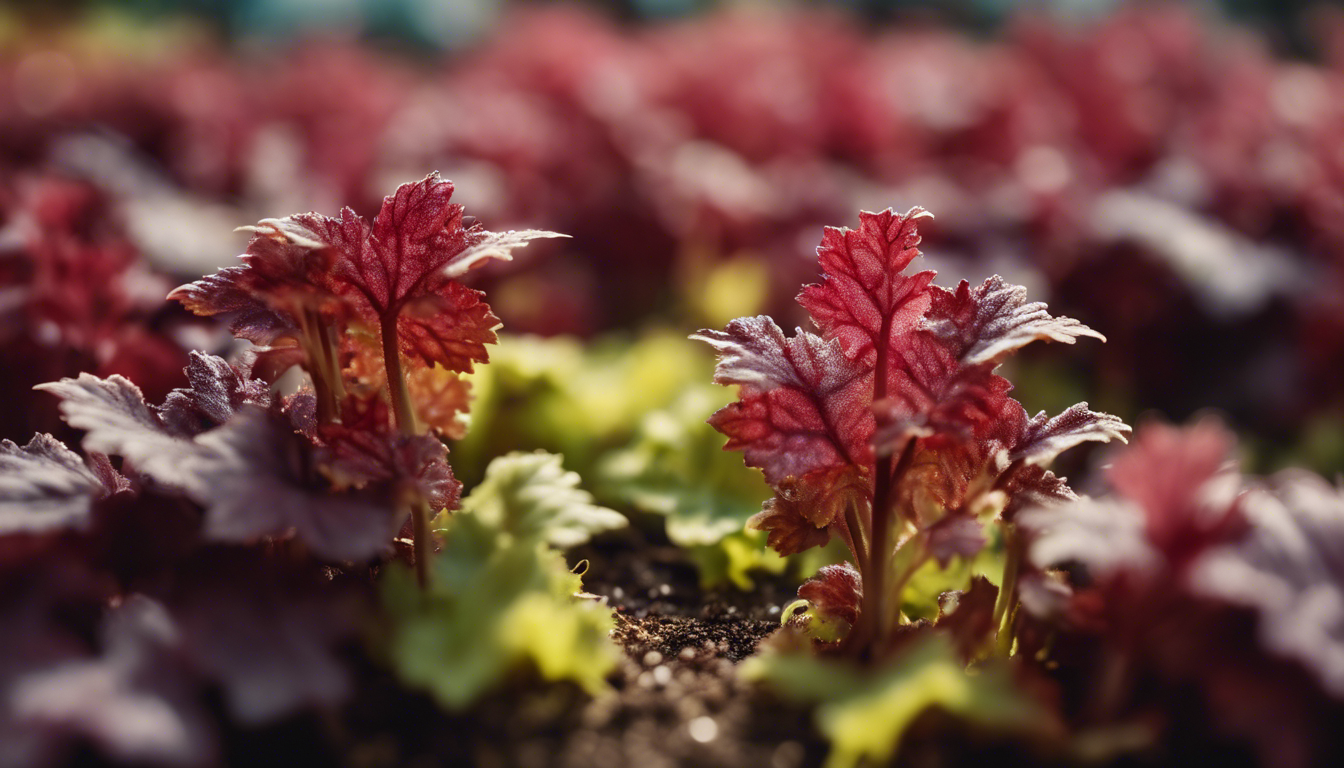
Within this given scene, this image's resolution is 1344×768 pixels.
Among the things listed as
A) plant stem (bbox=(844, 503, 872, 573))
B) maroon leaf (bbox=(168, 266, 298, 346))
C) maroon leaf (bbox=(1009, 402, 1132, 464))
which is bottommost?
plant stem (bbox=(844, 503, 872, 573))

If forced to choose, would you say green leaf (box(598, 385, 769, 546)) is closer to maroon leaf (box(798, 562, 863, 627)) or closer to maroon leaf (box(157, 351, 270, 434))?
maroon leaf (box(798, 562, 863, 627))

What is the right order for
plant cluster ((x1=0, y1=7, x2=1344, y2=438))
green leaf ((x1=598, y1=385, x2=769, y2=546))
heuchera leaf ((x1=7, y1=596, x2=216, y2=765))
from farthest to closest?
1. plant cluster ((x1=0, y1=7, x2=1344, y2=438))
2. green leaf ((x1=598, y1=385, x2=769, y2=546))
3. heuchera leaf ((x1=7, y1=596, x2=216, y2=765))

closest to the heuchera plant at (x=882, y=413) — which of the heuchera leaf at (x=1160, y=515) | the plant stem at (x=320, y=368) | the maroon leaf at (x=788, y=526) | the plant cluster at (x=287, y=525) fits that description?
the maroon leaf at (x=788, y=526)

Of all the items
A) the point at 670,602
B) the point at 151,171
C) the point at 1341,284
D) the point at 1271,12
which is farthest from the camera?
the point at 1271,12

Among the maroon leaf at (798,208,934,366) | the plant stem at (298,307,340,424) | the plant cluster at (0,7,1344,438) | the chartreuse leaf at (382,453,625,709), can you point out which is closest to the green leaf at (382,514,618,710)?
the chartreuse leaf at (382,453,625,709)

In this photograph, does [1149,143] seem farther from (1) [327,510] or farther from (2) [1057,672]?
(1) [327,510]

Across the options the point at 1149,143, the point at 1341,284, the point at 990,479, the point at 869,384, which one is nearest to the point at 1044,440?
the point at 990,479

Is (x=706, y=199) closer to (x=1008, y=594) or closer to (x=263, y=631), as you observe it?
(x=1008, y=594)
